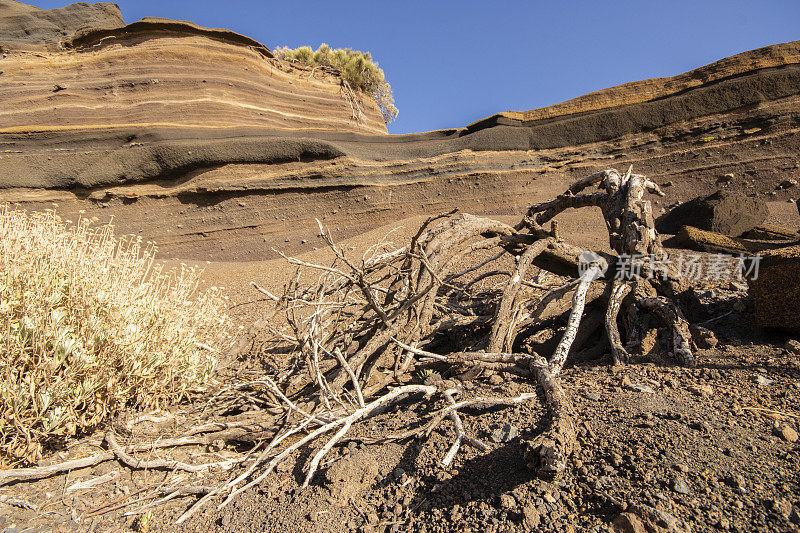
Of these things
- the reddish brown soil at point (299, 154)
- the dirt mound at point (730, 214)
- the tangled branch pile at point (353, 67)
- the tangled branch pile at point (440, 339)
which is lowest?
the tangled branch pile at point (440, 339)

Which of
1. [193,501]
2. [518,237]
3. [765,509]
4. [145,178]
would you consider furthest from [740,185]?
[145,178]

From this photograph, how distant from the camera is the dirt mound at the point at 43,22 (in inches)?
470

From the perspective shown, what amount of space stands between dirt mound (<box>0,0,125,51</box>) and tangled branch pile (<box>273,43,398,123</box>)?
5.86 metres

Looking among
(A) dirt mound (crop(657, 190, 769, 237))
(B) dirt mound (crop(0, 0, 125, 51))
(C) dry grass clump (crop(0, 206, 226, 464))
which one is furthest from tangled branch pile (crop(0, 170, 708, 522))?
(B) dirt mound (crop(0, 0, 125, 51))

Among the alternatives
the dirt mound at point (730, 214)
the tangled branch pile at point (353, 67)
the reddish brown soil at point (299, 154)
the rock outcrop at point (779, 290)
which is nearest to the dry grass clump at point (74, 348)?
the reddish brown soil at point (299, 154)

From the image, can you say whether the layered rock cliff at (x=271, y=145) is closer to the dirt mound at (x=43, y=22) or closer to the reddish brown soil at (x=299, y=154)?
the reddish brown soil at (x=299, y=154)

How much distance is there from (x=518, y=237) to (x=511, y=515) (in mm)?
2157

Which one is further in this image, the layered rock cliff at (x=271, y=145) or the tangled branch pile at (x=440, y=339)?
the layered rock cliff at (x=271, y=145)

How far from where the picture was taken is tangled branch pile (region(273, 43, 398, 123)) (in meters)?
14.3

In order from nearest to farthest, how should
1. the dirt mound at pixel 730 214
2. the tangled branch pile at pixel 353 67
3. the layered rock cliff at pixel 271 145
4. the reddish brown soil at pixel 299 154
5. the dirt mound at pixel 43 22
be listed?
the dirt mound at pixel 730 214 → the reddish brown soil at pixel 299 154 → the layered rock cliff at pixel 271 145 → the dirt mound at pixel 43 22 → the tangled branch pile at pixel 353 67

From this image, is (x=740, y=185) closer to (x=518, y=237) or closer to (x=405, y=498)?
(x=518, y=237)

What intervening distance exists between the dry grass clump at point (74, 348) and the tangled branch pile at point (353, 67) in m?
12.8

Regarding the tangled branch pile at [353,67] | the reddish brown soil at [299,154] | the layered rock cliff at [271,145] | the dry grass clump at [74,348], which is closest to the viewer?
the dry grass clump at [74,348]

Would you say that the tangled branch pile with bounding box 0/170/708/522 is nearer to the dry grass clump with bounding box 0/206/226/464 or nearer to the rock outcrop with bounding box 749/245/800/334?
the dry grass clump with bounding box 0/206/226/464
